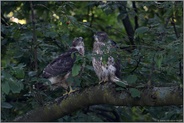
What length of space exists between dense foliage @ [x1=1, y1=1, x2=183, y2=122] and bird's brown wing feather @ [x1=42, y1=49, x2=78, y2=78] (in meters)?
0.11

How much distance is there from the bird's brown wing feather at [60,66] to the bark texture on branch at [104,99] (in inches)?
56.1

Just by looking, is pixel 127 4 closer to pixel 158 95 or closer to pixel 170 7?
pixel 170 7

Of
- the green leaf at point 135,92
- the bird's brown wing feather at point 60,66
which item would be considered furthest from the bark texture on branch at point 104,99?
the bird's brown wing feather at point 60,66

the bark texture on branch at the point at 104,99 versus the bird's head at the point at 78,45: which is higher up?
the bird's head at the point at 78,45

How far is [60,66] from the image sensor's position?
7.41m

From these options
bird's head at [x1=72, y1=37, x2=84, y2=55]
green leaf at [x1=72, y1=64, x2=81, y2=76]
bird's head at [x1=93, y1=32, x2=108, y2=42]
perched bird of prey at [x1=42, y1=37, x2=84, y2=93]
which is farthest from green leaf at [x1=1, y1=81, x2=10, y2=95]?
bird's head at [x1=72, y1=37, x2=84, y2=55]

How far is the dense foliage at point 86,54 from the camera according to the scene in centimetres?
502

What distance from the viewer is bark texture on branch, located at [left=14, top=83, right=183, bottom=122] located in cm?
487

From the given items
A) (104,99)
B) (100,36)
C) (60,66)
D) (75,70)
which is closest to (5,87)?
(75,70)

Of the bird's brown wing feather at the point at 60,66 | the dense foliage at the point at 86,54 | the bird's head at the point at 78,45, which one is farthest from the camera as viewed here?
the bird's head at the point at 78,45

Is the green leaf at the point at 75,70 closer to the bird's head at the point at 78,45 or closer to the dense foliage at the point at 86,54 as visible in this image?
the dense foliage at the point at 86,54

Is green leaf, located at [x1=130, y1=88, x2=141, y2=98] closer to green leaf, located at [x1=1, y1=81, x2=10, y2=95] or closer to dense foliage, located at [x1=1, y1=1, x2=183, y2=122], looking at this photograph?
dense foliage, located at [x1=1, y1=1, x2=183, y2=122]

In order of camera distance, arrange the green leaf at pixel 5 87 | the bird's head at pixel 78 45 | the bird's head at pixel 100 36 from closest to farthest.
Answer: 1. the green leaf at pixel 5 87
2. the bird's head at pixel 100 36
3. the bird's head at pixel 78 45

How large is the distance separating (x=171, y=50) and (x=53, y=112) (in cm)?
173
